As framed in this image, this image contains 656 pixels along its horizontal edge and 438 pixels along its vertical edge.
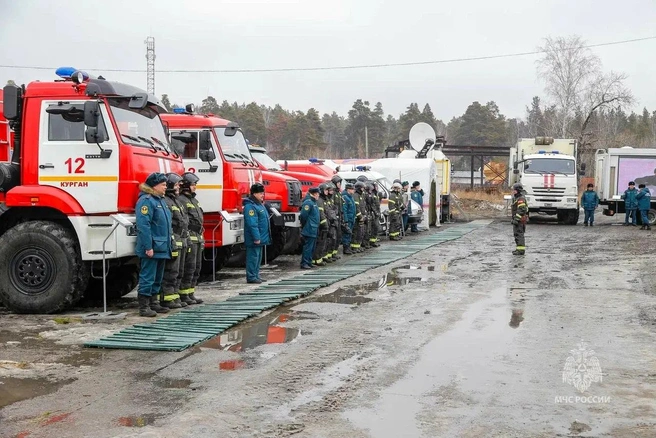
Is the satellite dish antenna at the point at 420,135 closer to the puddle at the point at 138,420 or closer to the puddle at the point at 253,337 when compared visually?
the puddle at the point at 253,337

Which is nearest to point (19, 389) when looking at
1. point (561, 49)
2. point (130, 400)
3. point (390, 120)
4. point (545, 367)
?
point (130, 400)

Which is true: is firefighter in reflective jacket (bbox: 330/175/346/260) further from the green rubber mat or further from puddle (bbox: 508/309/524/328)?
puddle (bbox: 508/309/524/328)

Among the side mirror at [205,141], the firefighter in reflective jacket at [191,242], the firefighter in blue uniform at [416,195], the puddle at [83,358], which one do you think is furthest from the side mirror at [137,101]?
the firefighter in blue uniform at [416,195]

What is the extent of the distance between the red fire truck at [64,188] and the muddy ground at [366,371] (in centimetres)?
54

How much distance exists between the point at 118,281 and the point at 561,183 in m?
21.6

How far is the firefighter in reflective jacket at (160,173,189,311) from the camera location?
982 cm

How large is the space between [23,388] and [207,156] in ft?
24.4

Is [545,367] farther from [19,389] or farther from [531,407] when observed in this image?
[19,389]

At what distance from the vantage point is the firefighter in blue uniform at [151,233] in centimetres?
932

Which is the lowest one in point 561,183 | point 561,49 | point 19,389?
point 19,389

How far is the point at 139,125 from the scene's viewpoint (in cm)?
1027

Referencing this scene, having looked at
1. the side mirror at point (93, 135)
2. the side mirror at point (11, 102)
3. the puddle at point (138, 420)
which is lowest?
the puddle at point (138, 420)

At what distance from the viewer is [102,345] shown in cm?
770

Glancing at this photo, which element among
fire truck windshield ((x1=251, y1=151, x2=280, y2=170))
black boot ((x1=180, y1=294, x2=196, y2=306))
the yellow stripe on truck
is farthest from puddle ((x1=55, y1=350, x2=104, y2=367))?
fire truck windshield ((x1=251, y1=151, x2=280, y2=170))
